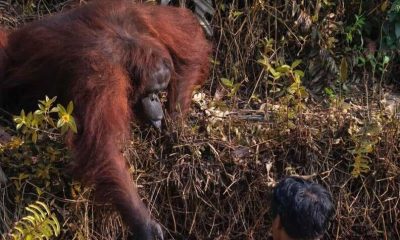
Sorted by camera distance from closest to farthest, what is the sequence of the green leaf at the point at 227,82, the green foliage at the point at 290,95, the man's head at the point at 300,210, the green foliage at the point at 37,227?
the man's head at the point at 300,210
the green foliage at the point at 37,227
the green foliage at the point at 290,95
the green leaf at the point at 227,82

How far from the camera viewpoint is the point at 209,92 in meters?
4.53

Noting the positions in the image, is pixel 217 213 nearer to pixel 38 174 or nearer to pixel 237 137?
pixel 237 137

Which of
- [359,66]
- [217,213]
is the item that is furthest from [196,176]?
[359,66]

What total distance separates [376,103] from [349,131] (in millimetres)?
444

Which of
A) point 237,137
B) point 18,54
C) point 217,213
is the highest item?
point 18,54

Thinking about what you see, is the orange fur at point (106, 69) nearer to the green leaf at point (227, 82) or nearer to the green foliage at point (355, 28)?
the green leaf at point (227, 82)

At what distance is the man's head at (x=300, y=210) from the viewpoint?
2570 mm

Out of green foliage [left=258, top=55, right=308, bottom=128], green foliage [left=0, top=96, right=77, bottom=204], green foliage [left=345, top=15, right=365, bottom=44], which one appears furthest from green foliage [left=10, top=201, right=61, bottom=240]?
green foliage [left=345, top=15, right=365, bottom=44]

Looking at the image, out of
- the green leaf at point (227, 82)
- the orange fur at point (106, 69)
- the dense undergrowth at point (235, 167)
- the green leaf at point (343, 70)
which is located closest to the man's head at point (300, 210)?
the orange fur at point (106, 69)

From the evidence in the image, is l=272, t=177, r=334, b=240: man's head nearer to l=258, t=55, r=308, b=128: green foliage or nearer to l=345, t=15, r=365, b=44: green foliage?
l=258, t=55, r=308, b=128: green foliage

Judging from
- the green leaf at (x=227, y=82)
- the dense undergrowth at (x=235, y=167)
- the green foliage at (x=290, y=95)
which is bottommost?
the dense undergrowth at (x=235, y=167)

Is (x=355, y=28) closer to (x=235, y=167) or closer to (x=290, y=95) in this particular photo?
(x=290, y=95)

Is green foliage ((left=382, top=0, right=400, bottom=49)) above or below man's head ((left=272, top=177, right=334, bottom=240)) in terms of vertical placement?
below

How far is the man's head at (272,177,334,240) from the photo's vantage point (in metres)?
2.57
